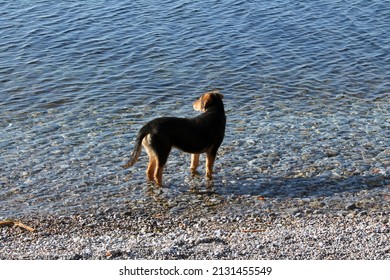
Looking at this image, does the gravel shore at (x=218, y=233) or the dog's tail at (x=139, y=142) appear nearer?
the gravel shore at (x=218, y=233)

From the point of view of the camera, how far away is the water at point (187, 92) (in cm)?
1191

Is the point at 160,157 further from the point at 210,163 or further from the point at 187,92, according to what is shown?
the point at 187,92

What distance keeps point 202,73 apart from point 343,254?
9.46 m

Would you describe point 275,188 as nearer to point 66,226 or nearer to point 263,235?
point 263,235

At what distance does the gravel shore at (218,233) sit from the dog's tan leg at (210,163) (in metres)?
0.82

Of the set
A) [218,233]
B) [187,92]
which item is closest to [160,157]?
[218,233]

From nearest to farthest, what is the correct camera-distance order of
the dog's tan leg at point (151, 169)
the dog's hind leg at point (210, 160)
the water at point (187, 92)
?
the dog's tan leg at point (151, 169) → the dog's hind leg at point (210, 160) → the water at point (187, 92)

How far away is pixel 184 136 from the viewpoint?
37.0 ft

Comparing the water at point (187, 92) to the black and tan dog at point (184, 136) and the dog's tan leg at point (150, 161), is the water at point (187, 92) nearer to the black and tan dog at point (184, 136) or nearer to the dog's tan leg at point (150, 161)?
the dog's tan leg at point (150, 161)

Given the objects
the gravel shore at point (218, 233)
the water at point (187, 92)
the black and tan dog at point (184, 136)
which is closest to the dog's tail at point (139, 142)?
the black and tan dog at point (184, 136)

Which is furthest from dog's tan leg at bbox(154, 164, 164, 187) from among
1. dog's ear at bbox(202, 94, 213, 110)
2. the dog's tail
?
dog's ear at bbox(202, 94, 213, 110)

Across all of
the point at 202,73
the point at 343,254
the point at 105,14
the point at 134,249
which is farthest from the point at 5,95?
the point at 343,254

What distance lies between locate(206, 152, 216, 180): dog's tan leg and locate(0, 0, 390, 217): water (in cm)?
25

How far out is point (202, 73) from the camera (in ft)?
56.9
